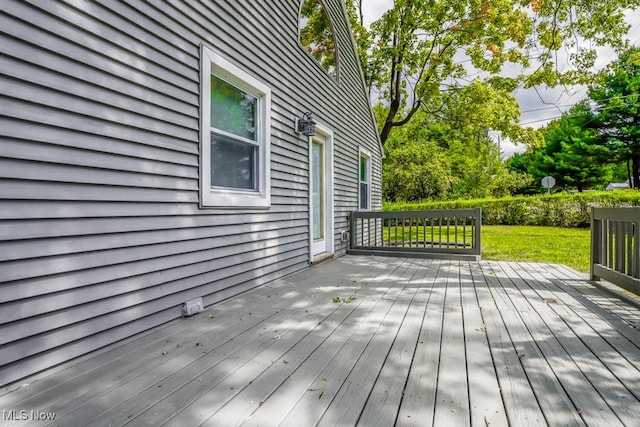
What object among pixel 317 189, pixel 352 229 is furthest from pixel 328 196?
pixel 352 229

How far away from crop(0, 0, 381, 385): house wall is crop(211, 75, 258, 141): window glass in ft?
0.84

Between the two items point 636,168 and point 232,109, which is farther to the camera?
point 636,168

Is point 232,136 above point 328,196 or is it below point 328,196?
above

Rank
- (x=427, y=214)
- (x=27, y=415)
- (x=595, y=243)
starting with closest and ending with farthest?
(x=27, y=415)
(x=595, y=243)
(x=427, y=214)

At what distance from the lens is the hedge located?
10.7 metres

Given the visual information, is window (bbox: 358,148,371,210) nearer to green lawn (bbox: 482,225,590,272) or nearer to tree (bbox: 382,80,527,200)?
green lawn (bbox: 482,225,590,272)

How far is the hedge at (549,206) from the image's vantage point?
10.7 metres

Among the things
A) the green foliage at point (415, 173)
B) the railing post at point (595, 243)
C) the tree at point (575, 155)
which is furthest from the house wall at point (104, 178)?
the tree at point (575, 155)

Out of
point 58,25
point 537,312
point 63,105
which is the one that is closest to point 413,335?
point 537,312

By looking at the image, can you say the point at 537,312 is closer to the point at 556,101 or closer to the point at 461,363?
the point at 461,363

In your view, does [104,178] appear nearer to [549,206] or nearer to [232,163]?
[232,163]

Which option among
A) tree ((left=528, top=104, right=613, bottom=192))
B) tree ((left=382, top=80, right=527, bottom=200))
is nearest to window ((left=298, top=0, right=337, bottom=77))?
tree ((left=382, top=80, right=527, bottom=200))

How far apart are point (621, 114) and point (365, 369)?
24366 mm

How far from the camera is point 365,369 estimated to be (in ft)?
5.53
